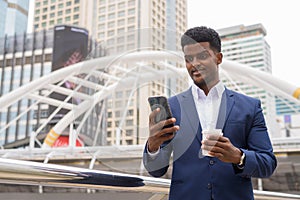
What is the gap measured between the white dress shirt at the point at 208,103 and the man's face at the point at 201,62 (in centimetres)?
2

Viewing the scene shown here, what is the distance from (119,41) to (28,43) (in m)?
26.8

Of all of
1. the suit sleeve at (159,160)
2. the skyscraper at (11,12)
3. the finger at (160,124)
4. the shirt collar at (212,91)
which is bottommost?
the suit sleeve at (159,160)

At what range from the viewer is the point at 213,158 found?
1.73 feet

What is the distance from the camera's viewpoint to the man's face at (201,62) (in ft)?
1.61

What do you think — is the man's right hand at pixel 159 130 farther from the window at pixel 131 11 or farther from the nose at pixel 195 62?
the window at pixel 131 11

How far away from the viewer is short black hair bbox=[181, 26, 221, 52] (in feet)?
1.67

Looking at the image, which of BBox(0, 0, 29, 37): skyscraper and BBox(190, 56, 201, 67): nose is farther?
BBox(0, 0, 29, 37): skyscraper

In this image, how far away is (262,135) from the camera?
531mm

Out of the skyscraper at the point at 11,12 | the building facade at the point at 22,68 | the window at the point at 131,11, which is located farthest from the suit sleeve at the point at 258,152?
the building facade at the point at 22,68

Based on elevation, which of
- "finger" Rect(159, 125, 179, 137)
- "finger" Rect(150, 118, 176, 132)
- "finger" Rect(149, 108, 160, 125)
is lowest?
"finger" Rect(159, 125, 179, 137)

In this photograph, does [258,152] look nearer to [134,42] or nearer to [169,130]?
[169,130]

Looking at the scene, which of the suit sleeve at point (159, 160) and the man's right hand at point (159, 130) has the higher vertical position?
the man's right hand at point (159, 130)

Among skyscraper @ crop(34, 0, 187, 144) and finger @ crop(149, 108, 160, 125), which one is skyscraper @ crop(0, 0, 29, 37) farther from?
finger @ crop(149, 108, 160, 125)

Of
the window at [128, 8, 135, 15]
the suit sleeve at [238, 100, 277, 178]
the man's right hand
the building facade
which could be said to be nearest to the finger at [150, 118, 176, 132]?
the man's right hand
